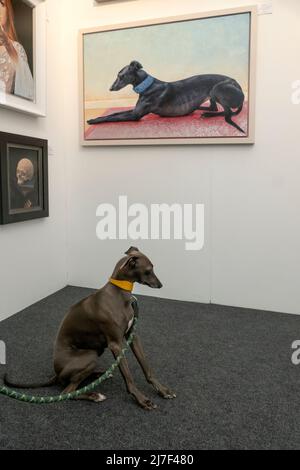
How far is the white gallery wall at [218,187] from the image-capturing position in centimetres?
307

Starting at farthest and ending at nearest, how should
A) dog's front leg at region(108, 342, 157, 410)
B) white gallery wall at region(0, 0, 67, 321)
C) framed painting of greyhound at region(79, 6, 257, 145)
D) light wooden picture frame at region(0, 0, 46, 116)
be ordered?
framed painting of greyhound at region(79, 6, 257, 145), white gallery wall at region(0, 0, 67, 321), light wooden picture frame at region(0, 0, 46, 116), dog's front leg at region(108, 342, 157, 410)

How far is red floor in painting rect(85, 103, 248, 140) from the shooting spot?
320 cm

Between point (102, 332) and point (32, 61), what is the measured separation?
237 centimetres

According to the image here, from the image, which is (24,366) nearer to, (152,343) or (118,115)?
(152,343)

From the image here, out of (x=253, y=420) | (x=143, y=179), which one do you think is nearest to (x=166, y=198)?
(x=143, y=179)

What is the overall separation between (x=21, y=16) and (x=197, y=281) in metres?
2.65

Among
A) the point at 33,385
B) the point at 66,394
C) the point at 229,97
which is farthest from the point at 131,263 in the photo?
the point at 229,97

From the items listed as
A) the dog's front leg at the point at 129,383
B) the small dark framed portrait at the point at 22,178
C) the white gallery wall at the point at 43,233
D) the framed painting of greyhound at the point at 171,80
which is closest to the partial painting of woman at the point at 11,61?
the white gallery wall at the point at 43,233

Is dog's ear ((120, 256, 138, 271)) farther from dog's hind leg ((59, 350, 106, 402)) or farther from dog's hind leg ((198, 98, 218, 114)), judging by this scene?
dog's hind leg ((198, 98, 218, 114))

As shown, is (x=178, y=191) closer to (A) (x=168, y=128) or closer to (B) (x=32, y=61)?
(A) (x=168, y=128)

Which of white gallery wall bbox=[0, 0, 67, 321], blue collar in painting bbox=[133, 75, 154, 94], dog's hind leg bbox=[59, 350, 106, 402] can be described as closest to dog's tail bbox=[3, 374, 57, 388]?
dog's hind leg bbox=[59, 350, 106, 402]

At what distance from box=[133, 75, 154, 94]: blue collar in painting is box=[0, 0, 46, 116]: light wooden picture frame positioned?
819 mm

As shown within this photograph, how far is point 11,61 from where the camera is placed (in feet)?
9.32

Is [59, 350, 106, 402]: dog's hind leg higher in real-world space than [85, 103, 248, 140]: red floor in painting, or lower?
lower
